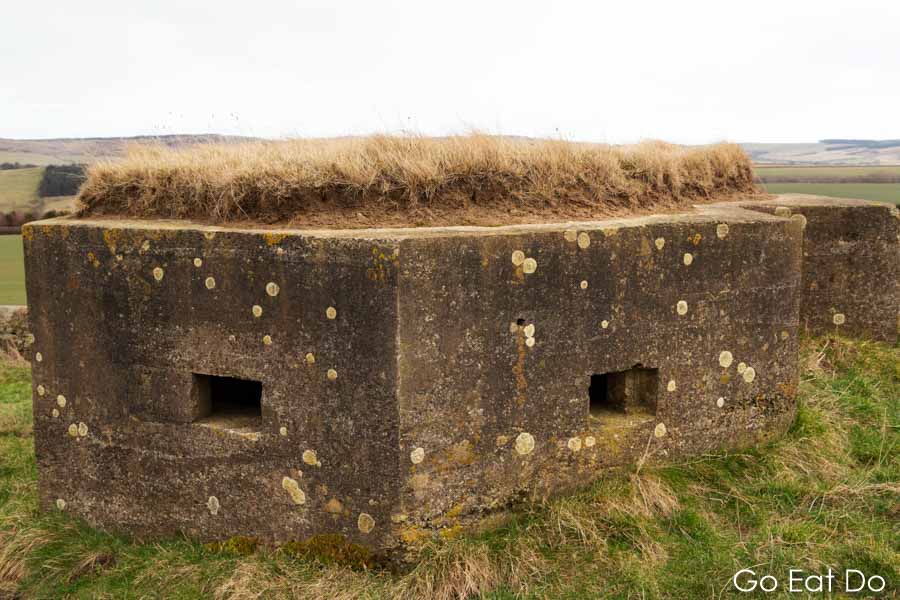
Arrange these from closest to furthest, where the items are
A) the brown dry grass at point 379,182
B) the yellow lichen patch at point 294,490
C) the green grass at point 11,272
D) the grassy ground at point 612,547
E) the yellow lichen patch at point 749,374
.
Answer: the grassy ground at point 612,547, the yellow lichen patch at point 294,490, the brown dry grass at point 379,182, the yellow lichen patch at point 749,374, the green grass at point 11,272

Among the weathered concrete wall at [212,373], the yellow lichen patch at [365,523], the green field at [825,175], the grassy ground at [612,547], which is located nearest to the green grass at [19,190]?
the weathered concrete wall at [212,373]

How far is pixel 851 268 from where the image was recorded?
771 centimetres

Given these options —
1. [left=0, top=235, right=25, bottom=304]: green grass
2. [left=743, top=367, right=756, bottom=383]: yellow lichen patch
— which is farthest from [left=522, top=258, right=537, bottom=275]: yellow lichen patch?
[left=0, top=235, right=25, bottom=304]: green grass

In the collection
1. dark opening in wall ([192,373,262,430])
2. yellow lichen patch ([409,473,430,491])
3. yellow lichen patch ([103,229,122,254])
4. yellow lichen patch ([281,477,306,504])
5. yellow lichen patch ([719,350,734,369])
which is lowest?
yellow lichen patch ([281,477,306,504])

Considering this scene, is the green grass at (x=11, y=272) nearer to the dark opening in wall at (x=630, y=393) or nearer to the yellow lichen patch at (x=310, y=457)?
the yellow lichen patch at (x=310, y=457)

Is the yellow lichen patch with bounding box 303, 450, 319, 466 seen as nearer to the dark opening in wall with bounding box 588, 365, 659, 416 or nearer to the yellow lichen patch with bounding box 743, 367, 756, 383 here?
the dark opening in wall with bounding box 588, 365, 659, 416

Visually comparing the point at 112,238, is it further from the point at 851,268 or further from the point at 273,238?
the point at 851,268

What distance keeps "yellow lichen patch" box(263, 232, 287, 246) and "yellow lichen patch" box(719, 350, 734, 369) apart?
2852 millimetres

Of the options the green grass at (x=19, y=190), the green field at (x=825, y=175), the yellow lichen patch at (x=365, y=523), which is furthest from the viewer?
the green field at (x=825, y=175)

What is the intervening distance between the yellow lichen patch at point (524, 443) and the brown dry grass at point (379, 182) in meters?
1.22

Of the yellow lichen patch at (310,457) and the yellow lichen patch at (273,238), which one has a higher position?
the yellow lichen patch at (273,238)

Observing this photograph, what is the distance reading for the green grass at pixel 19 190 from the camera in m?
23.3

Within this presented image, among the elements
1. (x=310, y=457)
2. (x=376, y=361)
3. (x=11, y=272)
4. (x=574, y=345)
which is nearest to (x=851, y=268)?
(x=574, y=345)

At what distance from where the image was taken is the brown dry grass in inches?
190
